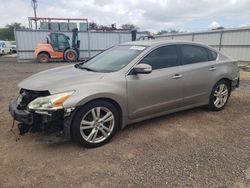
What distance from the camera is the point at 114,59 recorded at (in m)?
3.99

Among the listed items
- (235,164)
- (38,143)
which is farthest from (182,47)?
(38,143)

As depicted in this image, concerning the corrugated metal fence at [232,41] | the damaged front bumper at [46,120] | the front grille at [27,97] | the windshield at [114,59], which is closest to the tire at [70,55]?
the corrugated metal fence at [232,41]

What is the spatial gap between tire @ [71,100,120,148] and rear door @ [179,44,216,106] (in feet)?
5.15

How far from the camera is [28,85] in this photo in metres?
3.33

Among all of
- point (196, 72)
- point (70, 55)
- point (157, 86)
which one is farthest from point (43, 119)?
point (70, 55)

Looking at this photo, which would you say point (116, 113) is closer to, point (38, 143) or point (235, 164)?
point (38, 143)

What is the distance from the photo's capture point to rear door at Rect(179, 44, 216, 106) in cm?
420

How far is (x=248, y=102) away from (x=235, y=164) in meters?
3.25

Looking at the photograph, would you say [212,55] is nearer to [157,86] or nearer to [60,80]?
[157,86]

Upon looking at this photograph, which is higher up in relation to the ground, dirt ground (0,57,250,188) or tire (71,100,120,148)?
tire (71,100,120,148)

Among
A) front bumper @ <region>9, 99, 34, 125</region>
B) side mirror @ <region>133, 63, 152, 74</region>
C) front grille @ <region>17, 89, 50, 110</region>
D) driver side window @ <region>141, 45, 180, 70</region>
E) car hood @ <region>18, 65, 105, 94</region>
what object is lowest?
front bumper @ <region>9, 99, 34, 125</region>

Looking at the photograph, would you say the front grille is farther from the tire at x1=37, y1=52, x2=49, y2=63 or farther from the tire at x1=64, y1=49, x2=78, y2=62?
the tire at x1=37, y1=52, x2=49, y2=63

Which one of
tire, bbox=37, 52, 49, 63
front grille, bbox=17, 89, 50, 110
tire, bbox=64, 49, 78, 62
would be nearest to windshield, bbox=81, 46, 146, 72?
front grille, bbox=17, 89, 50, 110

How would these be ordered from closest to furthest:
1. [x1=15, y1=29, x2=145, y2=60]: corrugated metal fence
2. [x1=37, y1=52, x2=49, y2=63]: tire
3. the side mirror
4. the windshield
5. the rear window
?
1. the side mirror
2. the windshield
3. the rear window
4. [x1=37, y1=52, x2=49, y2=63]: tire
5. [x1=15, y1=29, x2=145, y2=60]: corrugated metal fence
